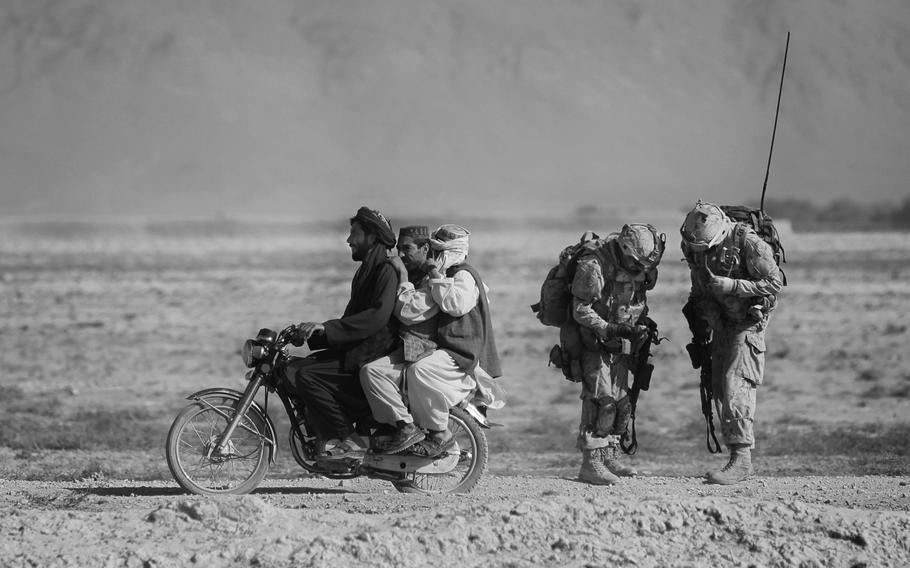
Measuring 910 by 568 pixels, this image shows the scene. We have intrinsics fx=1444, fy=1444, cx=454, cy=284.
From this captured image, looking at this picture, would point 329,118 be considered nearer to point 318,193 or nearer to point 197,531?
point 318,193

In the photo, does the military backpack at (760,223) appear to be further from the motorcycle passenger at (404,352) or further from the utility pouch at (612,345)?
the motorcycle passenger at (404,352)

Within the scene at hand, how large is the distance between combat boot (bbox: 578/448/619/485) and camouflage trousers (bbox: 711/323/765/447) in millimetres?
764

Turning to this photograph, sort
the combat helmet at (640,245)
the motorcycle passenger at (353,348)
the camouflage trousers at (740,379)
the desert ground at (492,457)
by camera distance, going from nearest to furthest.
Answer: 1. the desert ground at (492,457)
2. the motorcycle passenger at (353,348)
3. the combat helmet at (640,245)
4. the camouflage trousers at (740,379)

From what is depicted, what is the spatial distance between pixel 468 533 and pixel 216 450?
1.80 m

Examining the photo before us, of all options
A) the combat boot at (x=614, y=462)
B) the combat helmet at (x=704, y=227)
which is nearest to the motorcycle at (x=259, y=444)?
the combat boot at (x=614, y=462)

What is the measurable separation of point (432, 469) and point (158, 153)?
363 ft

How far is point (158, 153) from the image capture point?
116m

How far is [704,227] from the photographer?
888 centimetres

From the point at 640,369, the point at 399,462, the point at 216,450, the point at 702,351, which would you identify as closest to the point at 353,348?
the point at 399,462

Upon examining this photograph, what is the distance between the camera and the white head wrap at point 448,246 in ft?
27.3

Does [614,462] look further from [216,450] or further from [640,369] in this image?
[216,450]

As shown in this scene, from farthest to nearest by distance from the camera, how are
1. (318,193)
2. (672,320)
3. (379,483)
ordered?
(318,193), (672,320), (379,483)

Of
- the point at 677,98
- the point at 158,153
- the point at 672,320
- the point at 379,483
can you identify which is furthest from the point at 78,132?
the point at 379,483

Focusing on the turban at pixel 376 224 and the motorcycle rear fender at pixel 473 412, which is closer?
the turban at pixel 376 224
